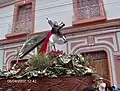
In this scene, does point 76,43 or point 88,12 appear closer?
point 76,43

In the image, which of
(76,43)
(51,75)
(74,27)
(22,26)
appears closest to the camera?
(51,75)

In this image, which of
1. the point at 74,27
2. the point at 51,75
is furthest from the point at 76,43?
the point at 51,75

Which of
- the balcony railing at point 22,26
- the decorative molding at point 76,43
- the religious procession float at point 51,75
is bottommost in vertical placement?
the religious procession float at point 51,75

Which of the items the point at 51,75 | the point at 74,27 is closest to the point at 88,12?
the point at 74,27

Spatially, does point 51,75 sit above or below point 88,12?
below

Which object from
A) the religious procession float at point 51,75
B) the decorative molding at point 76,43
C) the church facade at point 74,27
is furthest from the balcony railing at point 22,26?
the religious procession float at point 51,75

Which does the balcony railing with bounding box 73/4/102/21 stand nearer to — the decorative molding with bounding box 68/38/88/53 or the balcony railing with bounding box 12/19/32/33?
the decorative molding with bounding box 68/38/88/53

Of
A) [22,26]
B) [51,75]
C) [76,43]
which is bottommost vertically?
[51,75]

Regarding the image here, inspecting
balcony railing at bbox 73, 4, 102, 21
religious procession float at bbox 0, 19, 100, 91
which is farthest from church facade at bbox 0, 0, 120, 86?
religious procession float at bbox 0, 19, 100, 91

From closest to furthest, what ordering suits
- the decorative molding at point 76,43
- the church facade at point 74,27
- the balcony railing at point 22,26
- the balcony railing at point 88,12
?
the church facade at point 74,27
the decorative molding at point 76,43
the balcony railing at point 88,12
the balcony railing at point 22,26

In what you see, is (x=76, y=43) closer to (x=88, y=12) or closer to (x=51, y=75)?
(x=88, y=12)

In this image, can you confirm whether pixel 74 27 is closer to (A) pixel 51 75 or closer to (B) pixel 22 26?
(B) pixel 22 26

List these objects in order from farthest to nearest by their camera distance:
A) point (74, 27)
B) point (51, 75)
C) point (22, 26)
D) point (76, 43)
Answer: point (22, 26) → point (74, 27) → point (76, 43) → point (51, 75)

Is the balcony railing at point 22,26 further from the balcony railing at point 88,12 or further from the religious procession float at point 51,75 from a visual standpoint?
the religious procession float at point 51,75
